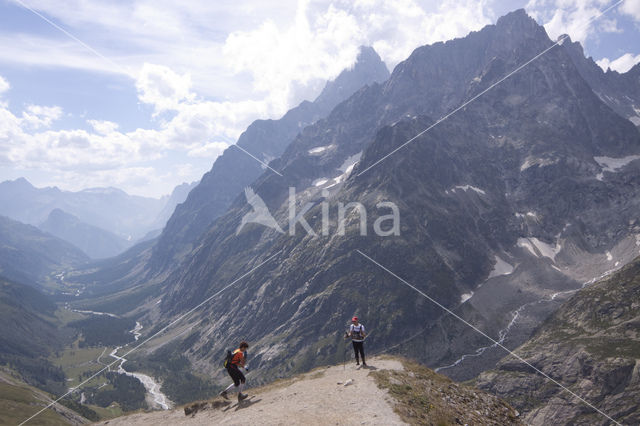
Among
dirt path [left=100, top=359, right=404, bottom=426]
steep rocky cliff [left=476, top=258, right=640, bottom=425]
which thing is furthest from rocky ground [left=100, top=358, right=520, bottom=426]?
steep rocky cliff [left=476, top=258, right=640, bottom=425]

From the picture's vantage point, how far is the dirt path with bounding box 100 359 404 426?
2483cm

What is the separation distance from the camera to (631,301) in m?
146

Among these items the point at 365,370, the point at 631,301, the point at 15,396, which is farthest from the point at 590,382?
the point at 15,396

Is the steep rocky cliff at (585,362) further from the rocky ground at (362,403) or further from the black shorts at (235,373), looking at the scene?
the black shorts at (235,373)

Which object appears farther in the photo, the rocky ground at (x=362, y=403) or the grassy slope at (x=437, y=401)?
the grassy slope at (x=437, y=401)

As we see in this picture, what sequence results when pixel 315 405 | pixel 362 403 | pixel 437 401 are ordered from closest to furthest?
pixel 362 403, pixel 315 405, pixel 437 401

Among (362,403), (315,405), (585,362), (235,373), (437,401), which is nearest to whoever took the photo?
(362,403)

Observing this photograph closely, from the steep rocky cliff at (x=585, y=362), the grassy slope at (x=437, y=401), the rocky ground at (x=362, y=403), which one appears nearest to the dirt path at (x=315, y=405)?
the rocky ground at (x=362, y=403)

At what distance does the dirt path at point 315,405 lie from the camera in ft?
Result: 81.5

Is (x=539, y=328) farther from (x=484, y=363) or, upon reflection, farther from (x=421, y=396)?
(x=421, y=396)

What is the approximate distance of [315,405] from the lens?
1080 inches

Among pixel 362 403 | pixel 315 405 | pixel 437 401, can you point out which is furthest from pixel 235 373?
pixel 437 401

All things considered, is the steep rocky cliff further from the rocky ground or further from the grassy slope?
the rocky ground

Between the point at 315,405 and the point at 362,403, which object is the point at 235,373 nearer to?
the point at 315,405
